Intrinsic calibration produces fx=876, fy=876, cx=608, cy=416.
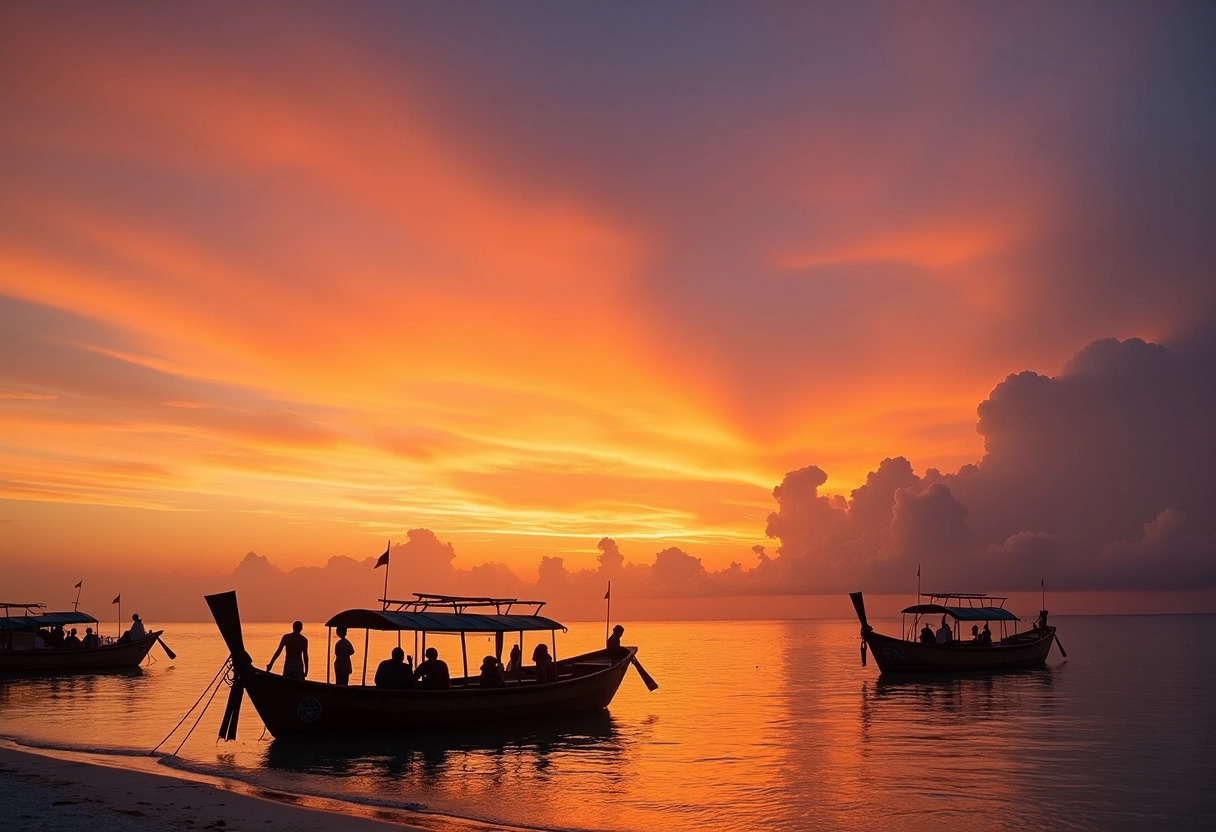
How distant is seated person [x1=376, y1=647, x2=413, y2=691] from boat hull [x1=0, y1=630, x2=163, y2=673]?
30746mm

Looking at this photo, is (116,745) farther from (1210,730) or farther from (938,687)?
(938,687)

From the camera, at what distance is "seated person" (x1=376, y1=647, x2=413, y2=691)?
25.6 metres

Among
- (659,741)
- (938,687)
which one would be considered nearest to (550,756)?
(659,741)

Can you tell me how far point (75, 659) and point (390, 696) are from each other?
3620cm

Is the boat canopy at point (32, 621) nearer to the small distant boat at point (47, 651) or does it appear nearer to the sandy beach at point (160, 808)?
the small distant boat at point (47, 651)

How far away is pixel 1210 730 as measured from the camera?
30781mm

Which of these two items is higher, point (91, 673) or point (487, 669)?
point (487, 669)

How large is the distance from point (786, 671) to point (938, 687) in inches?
883

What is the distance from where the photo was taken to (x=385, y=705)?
25.1 metres

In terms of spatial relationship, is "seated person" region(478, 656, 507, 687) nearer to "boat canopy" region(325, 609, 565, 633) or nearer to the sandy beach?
"boat canopy" region(325, 609, 565, 633)

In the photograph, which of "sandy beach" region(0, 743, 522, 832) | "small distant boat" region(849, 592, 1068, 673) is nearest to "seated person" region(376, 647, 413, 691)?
"sandy beach" region(0, 743, 522, 832)

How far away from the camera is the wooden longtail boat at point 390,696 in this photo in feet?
77.4

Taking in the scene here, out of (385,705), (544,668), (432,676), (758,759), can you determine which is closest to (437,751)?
(385,705)

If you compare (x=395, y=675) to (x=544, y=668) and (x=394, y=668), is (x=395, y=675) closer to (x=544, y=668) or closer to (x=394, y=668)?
(x=394, y=668)
